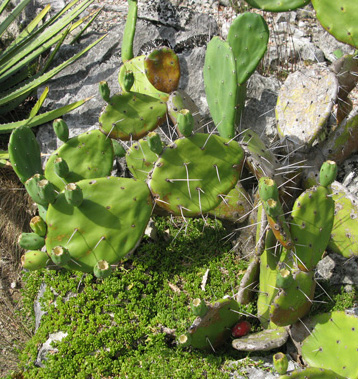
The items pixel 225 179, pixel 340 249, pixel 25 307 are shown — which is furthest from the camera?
pixel 25 307

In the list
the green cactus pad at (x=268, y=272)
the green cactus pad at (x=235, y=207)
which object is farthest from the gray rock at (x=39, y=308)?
the green cactus pad at (x=268, y=272)

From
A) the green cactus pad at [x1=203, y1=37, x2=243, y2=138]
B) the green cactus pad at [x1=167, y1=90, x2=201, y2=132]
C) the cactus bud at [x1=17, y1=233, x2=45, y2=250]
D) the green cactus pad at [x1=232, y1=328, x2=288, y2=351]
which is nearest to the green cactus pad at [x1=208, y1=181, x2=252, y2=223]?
the green cactus pad at [x1=203, y1=37, x2=243, y2=138]

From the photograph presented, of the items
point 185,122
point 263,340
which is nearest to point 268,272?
point 263,340

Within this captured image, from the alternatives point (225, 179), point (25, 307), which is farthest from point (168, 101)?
point (25, 307)

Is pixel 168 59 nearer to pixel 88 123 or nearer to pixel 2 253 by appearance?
pixel 88 123

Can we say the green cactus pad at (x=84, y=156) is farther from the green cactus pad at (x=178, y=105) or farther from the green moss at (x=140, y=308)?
the green moss at (x=140, y=308)

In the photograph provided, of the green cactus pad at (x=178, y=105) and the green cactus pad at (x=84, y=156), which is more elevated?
the green cactus pad at (x=84, y=156)
